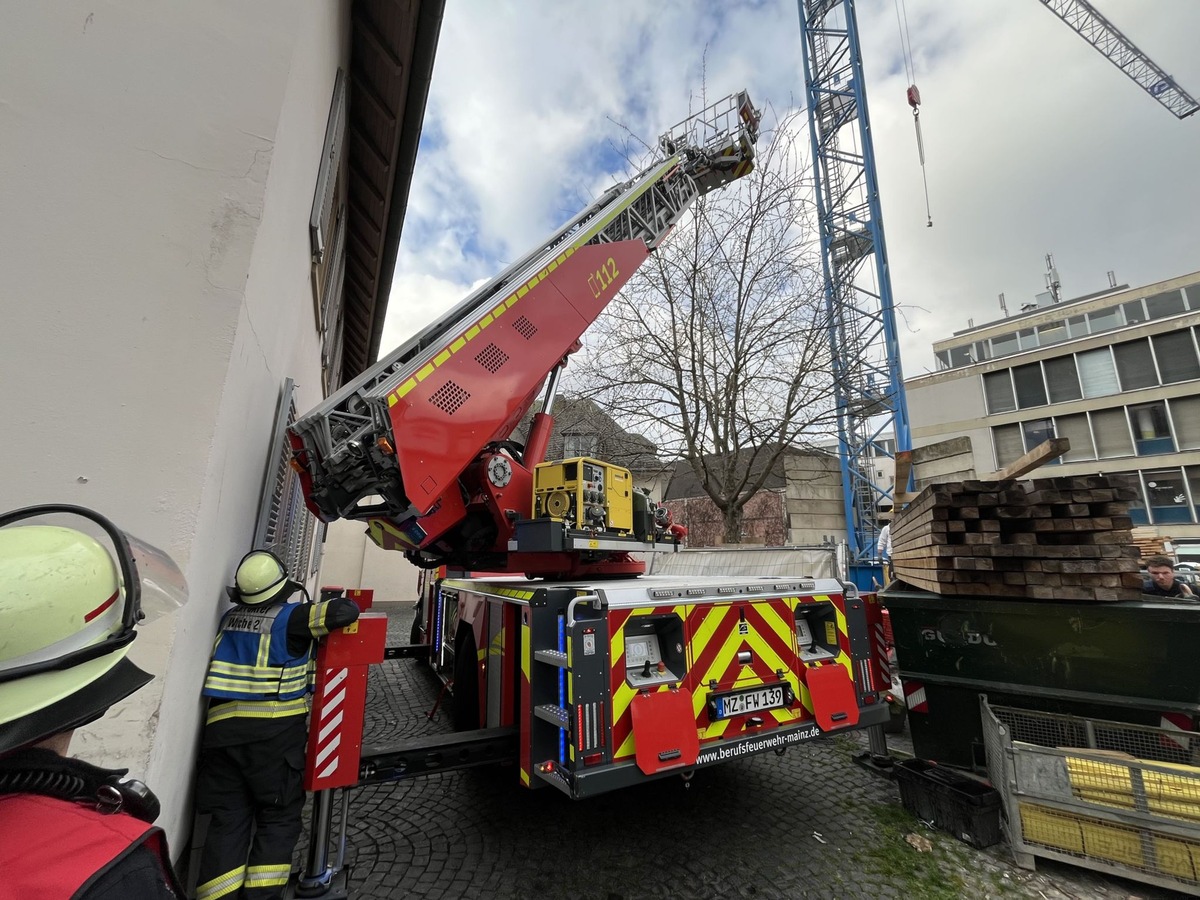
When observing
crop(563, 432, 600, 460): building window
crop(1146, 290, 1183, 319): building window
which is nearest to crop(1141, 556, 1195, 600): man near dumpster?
crop(563, 432, 600, 460): building window

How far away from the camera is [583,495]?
165 inches

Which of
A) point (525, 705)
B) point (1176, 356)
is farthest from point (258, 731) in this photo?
point (1176, 356)

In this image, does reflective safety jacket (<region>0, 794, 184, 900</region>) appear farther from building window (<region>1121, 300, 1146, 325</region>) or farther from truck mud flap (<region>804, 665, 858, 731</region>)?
building window (<region>1121, 300, 1146, 325</region>)

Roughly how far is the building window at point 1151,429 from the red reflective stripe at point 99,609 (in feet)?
107

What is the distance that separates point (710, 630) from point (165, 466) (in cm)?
303

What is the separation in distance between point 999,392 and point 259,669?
32019mm

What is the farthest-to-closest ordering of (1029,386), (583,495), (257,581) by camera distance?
1. (1029,386)
2. (583,495)
3. (257,581)

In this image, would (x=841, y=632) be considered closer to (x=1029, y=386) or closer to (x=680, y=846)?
(x=680, y=846)

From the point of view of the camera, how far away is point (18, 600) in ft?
2.80

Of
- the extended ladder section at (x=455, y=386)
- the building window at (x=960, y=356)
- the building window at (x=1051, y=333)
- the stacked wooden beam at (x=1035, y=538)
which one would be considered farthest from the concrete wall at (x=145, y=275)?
the building window at (x=1051, y=333)

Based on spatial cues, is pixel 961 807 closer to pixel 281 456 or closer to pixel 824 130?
pixel 281 456

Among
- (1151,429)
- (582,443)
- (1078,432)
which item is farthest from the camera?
(1078,432)

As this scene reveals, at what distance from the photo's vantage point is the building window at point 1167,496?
72.7 feet

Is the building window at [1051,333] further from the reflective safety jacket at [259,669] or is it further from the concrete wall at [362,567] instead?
the reflective safety jacket at [259,669]
